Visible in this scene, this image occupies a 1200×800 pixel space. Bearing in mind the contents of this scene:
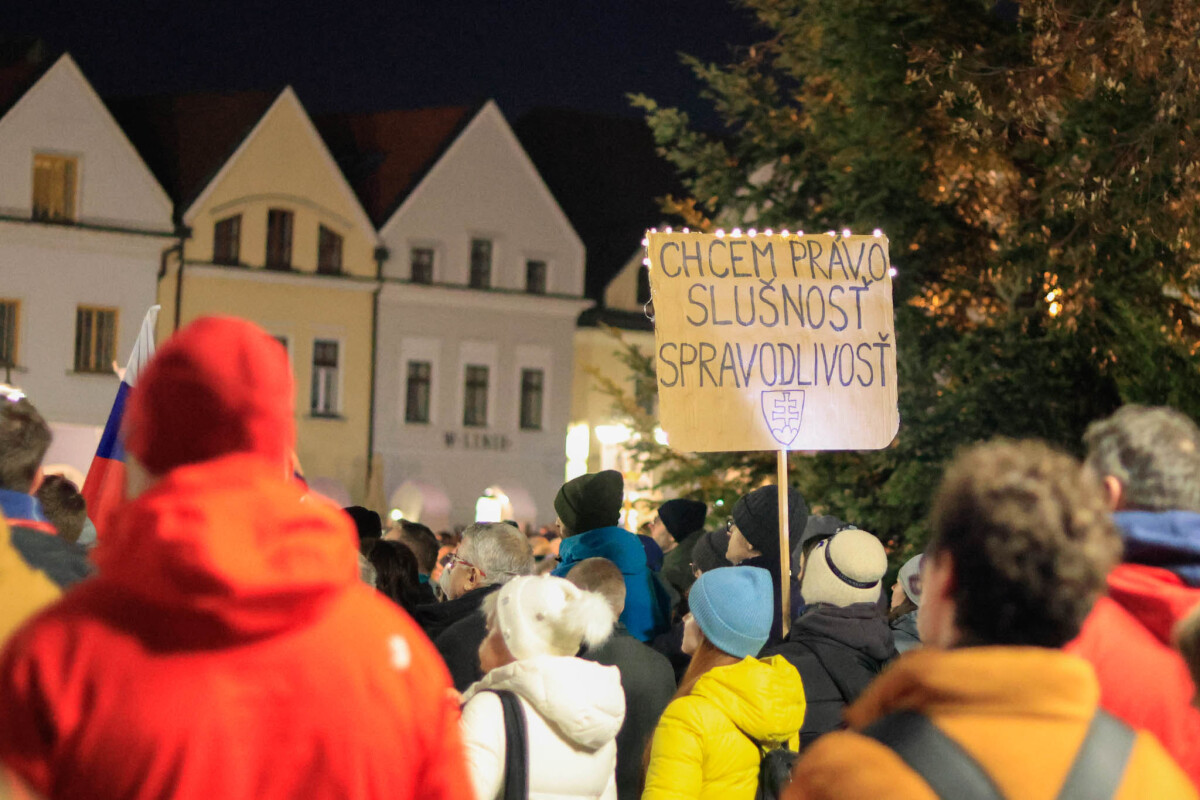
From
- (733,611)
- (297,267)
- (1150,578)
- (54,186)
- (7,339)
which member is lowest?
(733,611)

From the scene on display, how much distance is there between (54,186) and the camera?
3266cm

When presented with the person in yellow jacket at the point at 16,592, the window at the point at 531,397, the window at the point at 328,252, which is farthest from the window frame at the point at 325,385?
the person in yellow jacket at the point at 16,592

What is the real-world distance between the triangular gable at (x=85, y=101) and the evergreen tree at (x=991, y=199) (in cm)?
2132

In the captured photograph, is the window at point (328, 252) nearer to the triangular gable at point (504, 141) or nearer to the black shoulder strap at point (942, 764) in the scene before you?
the triangular gable at point (504, 141)

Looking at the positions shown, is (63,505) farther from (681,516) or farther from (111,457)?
(681,516)

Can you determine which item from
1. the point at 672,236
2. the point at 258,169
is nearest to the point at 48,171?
the point at 258,169

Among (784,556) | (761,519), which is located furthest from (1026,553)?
(761,519)

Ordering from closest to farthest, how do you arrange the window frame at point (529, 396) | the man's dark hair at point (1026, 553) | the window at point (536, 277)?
the man's dark hair at point (1026, 553) → the window at point (536, 277) → the window frame at point (529, 396)

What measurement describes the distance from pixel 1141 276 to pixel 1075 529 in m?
11.0

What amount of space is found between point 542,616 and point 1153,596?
162 cm

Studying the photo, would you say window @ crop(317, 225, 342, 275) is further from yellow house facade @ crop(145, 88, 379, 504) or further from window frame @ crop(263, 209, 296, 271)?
window frame @ crop(263, 209, 296, 271)

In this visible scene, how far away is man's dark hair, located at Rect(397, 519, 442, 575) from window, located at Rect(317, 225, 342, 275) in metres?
29.6

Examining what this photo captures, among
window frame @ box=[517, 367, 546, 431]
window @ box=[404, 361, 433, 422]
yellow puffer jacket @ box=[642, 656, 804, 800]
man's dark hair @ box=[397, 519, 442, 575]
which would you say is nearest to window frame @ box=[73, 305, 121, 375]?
window @ box=[404, 361, 433, 422]

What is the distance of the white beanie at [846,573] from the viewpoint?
4969mm
